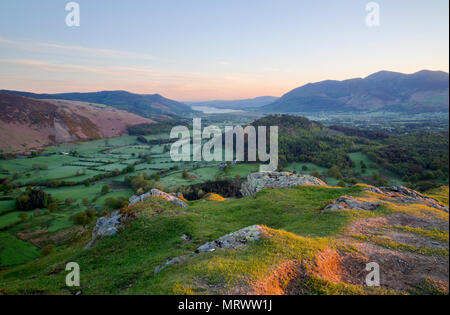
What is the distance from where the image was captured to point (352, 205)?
27250 millimetres

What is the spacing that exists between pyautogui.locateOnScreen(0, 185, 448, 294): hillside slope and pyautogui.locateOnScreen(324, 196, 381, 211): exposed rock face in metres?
0.63

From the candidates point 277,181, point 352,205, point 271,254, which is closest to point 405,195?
point 352,205

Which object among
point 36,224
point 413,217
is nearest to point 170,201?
point 413,217

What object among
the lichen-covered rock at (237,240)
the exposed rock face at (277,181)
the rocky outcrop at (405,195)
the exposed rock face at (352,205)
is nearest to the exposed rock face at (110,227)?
the lichen-covered rock at (237,240)

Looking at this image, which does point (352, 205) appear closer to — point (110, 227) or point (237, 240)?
point (237, 240)

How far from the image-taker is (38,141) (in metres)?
182

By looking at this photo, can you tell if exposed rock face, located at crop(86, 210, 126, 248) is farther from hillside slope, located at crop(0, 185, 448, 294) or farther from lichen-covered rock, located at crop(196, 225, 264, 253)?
Result: lichen-covered rock, located at crop(196, 225, 264, 253)

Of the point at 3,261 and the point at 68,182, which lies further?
the point at 68,182

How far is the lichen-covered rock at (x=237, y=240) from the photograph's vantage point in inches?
697

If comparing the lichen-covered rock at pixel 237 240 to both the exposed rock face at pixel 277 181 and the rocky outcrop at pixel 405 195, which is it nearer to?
the rocky outcrop at pixel 405 195

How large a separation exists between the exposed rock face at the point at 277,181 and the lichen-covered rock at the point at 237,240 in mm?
24102

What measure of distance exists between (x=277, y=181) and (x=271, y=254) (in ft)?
96.3

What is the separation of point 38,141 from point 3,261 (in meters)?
171

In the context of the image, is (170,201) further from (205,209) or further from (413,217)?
(413,217)
